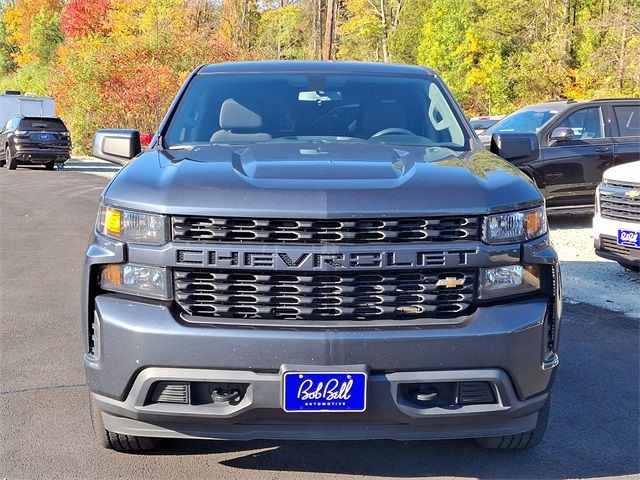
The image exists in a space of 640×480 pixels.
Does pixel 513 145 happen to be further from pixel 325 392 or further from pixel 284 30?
pixel 284 30

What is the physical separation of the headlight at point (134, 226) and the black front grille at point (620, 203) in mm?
5766

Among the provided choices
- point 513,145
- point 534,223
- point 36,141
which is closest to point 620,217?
point 513,145

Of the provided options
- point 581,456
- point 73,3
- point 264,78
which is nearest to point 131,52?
point 73,3

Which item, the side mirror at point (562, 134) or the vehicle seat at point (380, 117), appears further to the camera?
the side mirror at point (562, 134)

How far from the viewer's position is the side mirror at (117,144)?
4445mm

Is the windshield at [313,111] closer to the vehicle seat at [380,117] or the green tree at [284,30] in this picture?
the vehicle seat at [380,117]

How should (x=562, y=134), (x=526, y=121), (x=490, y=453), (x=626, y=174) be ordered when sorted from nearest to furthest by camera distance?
(x=490, y=453)
(x=626, y=174)
(x=562, y=134)
(x=526, y=121)

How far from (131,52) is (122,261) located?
30670mm

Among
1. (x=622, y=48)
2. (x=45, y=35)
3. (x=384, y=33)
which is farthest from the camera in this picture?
(x=45, y=35)

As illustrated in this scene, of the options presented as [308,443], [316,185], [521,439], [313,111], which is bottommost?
[308,443]

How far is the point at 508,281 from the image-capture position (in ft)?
10.1

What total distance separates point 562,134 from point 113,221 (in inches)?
353

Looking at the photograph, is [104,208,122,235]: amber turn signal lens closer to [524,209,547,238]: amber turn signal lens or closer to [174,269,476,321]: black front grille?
[174,269,476,321]: black front grille

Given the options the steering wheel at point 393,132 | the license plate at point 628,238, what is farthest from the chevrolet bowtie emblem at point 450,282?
the license plate at point 628,238
